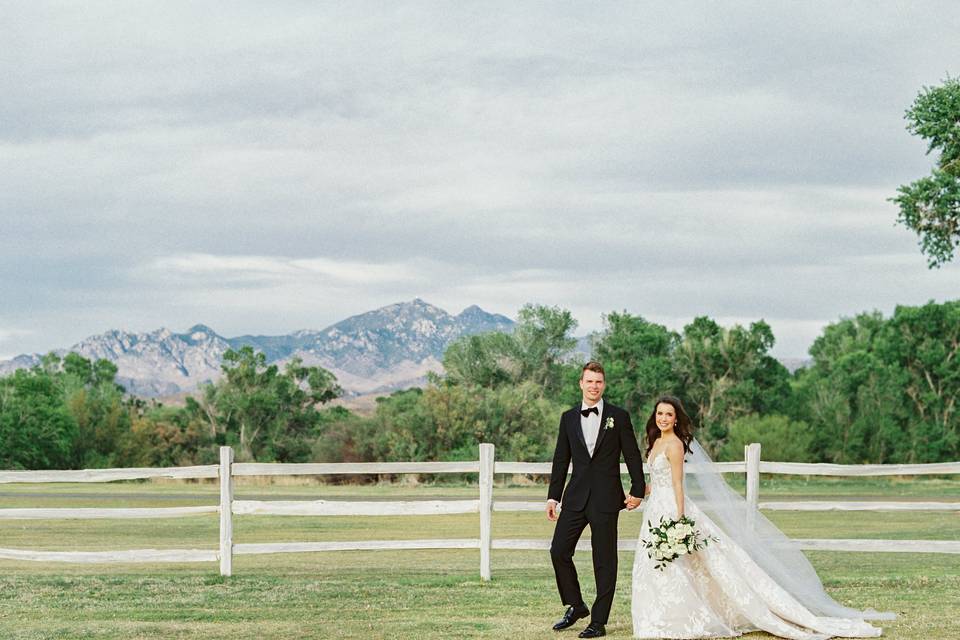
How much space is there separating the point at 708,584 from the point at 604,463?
1.31 meters

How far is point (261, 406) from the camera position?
6975 cm

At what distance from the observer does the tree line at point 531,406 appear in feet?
171

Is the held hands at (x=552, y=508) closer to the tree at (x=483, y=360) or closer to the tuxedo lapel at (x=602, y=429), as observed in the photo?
the tuxedo lapel at (x=602, y=429)

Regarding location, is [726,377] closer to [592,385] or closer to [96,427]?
[96,427]

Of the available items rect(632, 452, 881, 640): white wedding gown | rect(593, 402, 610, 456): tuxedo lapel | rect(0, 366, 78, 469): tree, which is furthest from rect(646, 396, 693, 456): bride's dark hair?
rect(0, 366, 78, 469): tree

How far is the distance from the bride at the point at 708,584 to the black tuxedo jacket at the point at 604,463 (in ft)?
0.85

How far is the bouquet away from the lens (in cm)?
952

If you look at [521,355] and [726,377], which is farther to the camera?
[521,355]

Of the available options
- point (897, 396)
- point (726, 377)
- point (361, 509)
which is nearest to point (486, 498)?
point (361, 509)

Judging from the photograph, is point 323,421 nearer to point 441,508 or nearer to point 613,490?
point 441,508

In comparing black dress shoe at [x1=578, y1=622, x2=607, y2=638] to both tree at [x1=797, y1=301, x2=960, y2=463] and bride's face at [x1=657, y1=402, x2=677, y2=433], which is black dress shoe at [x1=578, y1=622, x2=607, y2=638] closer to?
bride's face at [x1=657, y1=402, x2=677, y2=433]

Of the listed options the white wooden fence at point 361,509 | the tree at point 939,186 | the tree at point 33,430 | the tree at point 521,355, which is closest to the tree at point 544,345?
the tree at point 521,355

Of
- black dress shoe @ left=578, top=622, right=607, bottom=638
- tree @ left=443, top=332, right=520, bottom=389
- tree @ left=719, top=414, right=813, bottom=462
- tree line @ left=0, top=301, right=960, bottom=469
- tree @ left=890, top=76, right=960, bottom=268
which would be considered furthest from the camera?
tree @ left=443, top=332, right=520, bottom=389

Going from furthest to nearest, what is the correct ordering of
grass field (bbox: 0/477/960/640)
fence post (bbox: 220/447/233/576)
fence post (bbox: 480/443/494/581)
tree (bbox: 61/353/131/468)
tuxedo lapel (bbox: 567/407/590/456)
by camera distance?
tree (bbox: 61/353/131/468), fence post (bbox: 220/447/233/576), fence post (bbox: 480/443/494/581), grass field (bbox: 0/477/960/640), tuxedo lapel (bbox: 567/407/590/456)
